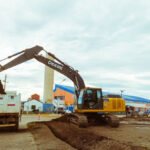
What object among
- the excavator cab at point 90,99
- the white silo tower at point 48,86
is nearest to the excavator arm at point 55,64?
the excavator cab at point 90,99

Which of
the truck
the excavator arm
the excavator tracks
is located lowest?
the excavator tracks

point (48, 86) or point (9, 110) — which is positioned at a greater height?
point (48, 86)

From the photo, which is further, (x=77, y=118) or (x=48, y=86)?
(x=48, y=86)

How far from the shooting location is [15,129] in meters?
12.5

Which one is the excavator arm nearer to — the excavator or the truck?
the excavator

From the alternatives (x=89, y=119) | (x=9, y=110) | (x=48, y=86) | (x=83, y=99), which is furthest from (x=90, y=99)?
(x=48, y=86)

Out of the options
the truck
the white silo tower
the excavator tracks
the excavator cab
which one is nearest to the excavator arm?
the excavator cab

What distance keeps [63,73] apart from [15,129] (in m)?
5.78

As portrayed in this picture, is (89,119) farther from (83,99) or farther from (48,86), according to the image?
(48,86)

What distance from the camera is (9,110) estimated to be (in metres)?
12.0

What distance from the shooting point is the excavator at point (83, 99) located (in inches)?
545

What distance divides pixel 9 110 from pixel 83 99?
5047 millimetres

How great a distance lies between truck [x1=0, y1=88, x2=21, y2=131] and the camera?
39.0ft

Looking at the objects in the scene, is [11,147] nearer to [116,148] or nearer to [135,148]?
[116,148]
